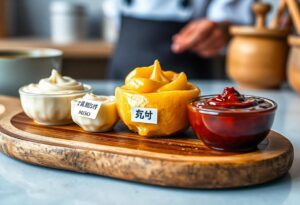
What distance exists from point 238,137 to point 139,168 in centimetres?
13

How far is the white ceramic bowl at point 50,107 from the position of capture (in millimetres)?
741

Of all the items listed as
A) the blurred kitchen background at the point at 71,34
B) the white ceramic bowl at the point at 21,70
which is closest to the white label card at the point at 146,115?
the white ceramic bowl at the point at 21,70

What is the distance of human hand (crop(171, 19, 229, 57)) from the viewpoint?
1589 millimetres

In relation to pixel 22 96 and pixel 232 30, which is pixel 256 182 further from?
pixel 232 30

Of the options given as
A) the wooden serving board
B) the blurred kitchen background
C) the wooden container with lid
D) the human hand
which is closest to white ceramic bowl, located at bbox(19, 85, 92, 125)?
the wooden serving board

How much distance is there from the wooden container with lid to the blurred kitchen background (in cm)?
83

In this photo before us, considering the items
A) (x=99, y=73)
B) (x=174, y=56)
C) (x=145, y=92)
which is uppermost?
(x=145, y=92)

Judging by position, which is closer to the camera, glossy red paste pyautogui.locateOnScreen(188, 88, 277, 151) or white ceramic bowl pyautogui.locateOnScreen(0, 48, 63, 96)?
glossy red paste pyautogui.locateOnScreen(188, 88, 277, 151)

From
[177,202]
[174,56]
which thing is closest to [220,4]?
[174,56]

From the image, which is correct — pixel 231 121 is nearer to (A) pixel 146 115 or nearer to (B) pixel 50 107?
(A) pixel 146 115

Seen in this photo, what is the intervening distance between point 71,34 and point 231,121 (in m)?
1.91

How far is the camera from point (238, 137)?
611 millimetres

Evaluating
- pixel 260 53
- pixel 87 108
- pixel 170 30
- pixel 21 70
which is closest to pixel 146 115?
pixel 87 108

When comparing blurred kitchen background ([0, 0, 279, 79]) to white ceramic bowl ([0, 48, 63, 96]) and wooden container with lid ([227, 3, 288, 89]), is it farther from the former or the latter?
white ceramic bowl ([0, 48, 63, 96])
